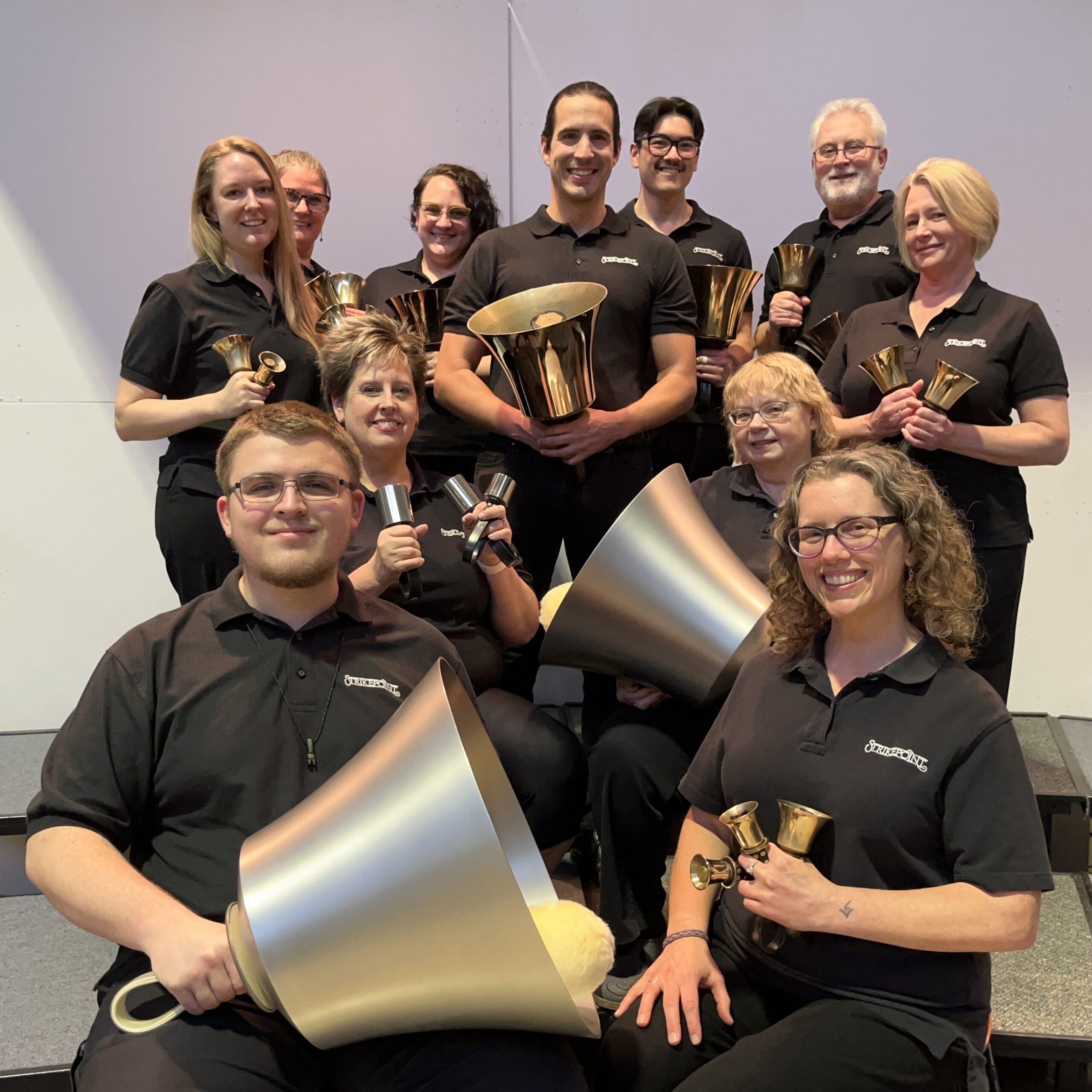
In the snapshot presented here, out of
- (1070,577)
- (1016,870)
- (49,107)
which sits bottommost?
(1070,577)

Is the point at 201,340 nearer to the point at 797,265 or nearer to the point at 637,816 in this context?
the point at 637,816

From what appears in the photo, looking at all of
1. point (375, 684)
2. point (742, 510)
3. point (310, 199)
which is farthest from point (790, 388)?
point (310, 199)

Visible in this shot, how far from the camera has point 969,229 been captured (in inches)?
104

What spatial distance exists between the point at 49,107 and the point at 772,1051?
147 inches

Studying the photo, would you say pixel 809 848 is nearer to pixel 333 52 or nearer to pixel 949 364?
pixel 949 364

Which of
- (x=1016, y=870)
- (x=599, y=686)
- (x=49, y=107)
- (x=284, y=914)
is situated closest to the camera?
(x=284, y=914)

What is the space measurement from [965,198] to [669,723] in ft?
4.94

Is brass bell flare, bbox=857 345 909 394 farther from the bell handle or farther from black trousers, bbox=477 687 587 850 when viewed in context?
the bell handle

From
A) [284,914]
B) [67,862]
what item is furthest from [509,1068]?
[67,862]

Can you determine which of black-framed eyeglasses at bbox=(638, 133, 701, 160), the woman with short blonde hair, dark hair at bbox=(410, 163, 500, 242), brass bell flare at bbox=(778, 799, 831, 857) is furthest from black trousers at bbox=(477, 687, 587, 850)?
black-framed eyeglasses at bbox=(638, 133, 701, 160)

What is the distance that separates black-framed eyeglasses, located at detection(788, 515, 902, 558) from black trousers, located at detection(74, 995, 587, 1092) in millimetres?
832

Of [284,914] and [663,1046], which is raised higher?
[284,914]

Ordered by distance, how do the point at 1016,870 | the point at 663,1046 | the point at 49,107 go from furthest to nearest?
the point at 49,107 → the point at 663,1046 → the point at 1016,870

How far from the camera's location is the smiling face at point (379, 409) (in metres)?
2.38
